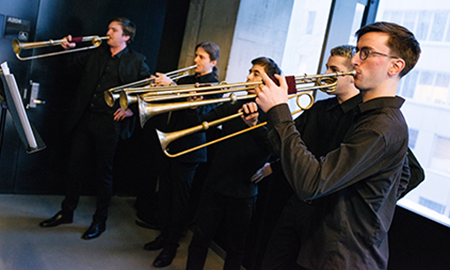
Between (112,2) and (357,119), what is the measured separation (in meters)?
3.14

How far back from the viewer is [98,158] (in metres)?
3.61

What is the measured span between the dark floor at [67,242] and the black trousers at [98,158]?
0.78 feet

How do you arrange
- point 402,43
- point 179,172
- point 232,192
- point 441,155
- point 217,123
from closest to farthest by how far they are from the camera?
point 402,43 → point 217,123 → point 232,192 → point 441,155 → point 179,172

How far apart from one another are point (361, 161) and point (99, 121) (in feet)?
8.78

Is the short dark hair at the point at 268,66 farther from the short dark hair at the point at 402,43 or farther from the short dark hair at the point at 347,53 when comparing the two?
the short dark hair at the point at 402,43

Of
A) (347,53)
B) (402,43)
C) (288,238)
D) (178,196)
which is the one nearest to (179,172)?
(178,196)

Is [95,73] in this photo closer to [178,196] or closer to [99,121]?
[99,121]

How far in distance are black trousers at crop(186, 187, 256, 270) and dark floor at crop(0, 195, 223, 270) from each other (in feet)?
1.95

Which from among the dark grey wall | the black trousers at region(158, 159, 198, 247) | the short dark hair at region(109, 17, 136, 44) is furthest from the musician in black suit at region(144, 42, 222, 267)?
the dark grey wall

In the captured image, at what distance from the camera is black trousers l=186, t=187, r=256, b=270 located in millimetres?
2670

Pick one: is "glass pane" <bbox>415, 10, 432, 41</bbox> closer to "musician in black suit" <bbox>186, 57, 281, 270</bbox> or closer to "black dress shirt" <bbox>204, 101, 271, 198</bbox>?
"musician in black suit" <bbox>186, 57, 281, 270</bbox>

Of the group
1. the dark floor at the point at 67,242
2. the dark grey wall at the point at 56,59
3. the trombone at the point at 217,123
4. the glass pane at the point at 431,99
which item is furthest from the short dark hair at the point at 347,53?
the dark grey wall at the point at 56,59

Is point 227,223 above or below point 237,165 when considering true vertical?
below

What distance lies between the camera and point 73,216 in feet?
12.4
